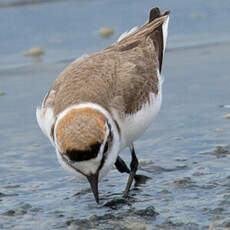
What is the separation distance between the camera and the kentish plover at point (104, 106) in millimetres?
4926

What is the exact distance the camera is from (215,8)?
41.6 feet

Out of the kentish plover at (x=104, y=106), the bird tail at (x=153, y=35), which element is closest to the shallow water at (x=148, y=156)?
the kentish plover at (x=104, y=106)

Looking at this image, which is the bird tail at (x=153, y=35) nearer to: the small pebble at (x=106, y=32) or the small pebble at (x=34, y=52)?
the small pebble at (x=34, y=52)

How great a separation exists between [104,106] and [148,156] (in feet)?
4.80

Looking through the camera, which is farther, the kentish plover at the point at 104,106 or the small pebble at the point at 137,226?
the small pebble at the point at 137,226

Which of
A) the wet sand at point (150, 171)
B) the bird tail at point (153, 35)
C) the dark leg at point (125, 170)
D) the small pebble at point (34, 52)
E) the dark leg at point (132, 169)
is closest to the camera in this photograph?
the wet sand at point (150, 171)

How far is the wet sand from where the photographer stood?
5.32m

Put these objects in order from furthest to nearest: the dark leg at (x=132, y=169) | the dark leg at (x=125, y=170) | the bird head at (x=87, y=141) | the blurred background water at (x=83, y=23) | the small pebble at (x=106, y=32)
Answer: the small pebble at (x=106, y=32) < the blurred background water at (x=83, y=23) < the dark leg at (x=125, y=170) < the dark leg at (x=132, y=169) < the bird head at (x=87, y=141)

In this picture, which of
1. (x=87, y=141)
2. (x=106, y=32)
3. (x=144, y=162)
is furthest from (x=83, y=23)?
(x=87, y=141)

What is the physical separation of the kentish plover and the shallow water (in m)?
0.31

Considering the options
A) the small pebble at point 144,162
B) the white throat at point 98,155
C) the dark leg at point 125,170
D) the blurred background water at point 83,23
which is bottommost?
the blurred background water at point 83,23

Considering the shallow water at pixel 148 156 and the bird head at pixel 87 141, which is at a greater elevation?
the bird head at pixel 87 141

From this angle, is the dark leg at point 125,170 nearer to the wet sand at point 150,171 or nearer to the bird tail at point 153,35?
the wet sand at point 150,171

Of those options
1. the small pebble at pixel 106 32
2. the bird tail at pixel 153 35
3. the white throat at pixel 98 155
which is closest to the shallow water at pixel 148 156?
the small pebble at pixel 106 32
